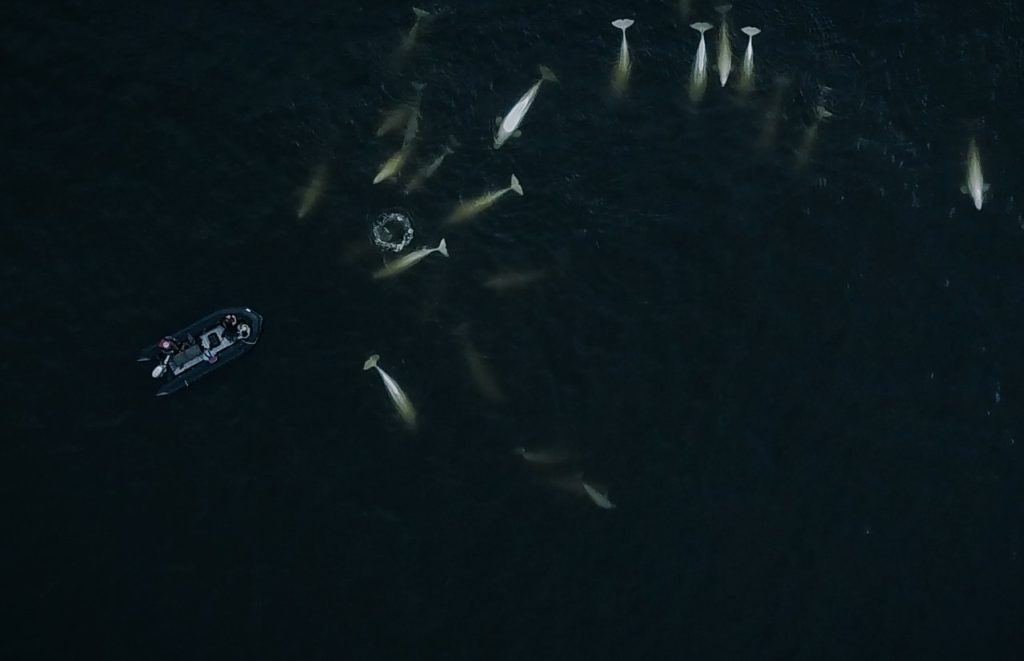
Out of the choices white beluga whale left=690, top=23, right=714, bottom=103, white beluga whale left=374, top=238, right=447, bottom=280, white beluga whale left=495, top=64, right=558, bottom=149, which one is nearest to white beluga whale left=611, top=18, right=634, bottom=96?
white beluga whale left=495, top=64, right=558, bottom=149

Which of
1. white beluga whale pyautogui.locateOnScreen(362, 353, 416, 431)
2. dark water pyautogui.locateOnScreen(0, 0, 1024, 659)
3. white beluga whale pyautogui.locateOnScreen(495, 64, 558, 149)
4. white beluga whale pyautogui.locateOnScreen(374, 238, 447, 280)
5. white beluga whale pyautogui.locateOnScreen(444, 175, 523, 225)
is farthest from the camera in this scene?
white beluga whale pyautogui.locateOnScreen(495, 64, 558, 149)

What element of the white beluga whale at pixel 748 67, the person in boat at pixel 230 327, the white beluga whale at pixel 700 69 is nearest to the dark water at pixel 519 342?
the white beluga whale at pixel 700 69

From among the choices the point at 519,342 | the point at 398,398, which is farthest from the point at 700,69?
the point at 398,398

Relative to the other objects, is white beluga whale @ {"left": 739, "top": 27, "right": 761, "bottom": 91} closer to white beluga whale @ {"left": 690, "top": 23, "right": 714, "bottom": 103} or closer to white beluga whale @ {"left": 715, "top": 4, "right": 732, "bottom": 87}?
white beluga whale @ {"left": 715, "top": 4, "right": 732, "bottom": 87}

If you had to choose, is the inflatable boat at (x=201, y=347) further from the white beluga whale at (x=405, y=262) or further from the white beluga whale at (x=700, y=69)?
the white beluga whale at (x=700, y=69)

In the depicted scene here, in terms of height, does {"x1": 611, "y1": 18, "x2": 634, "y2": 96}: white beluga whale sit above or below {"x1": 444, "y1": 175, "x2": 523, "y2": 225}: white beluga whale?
above

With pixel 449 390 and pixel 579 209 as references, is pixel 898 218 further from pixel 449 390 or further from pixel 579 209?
pixel 449 390
